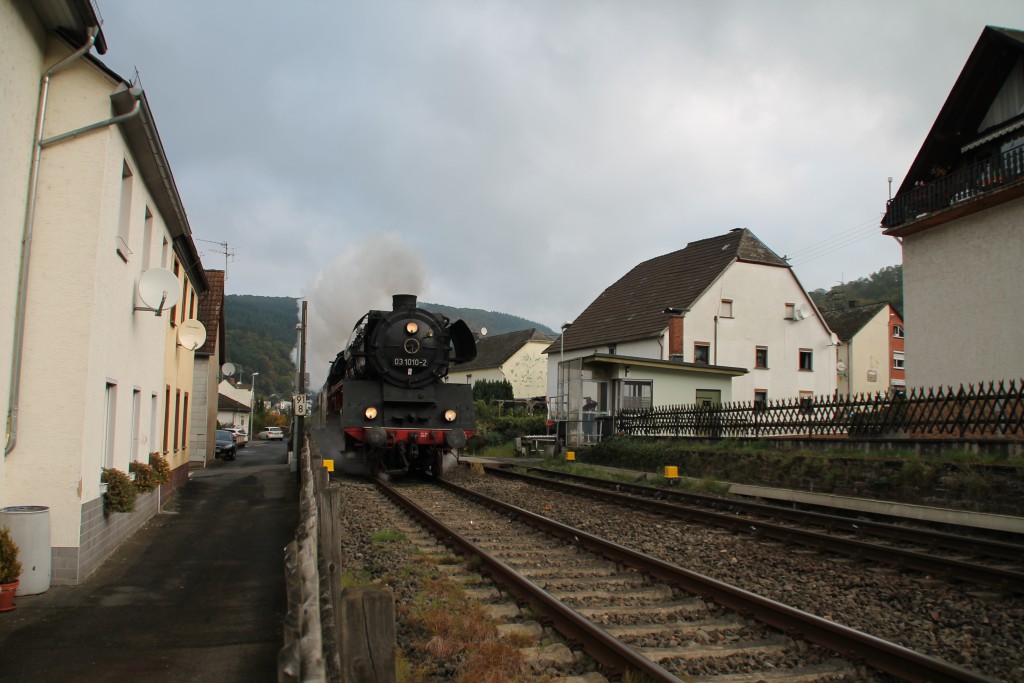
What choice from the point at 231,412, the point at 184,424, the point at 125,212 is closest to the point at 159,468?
the point at 125,212

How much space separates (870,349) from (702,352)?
686 inches

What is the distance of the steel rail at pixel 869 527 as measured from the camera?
7719 millimetres

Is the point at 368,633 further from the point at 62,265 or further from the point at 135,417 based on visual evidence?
the point at 135,417

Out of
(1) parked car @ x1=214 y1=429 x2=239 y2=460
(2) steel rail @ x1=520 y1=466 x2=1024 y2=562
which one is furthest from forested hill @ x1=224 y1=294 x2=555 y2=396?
(2) steel rail @ x1=520 y1=466 x2=1024 y2=562

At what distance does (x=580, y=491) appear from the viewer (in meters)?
13.6

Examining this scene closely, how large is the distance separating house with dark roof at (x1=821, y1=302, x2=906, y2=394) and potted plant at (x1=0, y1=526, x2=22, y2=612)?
41.7 metres

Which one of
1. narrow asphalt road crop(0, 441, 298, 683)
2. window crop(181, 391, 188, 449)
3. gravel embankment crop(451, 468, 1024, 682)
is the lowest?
narrow asphalt road crop(0, 441, 298, 683)

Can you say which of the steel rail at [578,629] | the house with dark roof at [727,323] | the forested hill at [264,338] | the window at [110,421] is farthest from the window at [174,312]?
the forested hill at [264,338]

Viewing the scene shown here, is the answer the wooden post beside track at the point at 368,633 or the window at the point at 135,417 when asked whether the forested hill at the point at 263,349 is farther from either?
the wooden post beside track at the point at 368,633

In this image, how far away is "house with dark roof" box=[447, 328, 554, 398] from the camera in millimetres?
51844

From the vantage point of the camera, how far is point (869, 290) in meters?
75.4

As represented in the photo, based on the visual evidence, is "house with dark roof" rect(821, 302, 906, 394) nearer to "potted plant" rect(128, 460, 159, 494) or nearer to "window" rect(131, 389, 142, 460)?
"window" rect(131, 389, 142, 460)

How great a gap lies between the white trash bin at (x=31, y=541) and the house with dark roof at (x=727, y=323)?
22.9 m

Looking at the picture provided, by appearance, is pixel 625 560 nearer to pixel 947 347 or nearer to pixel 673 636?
pixel 673 636
